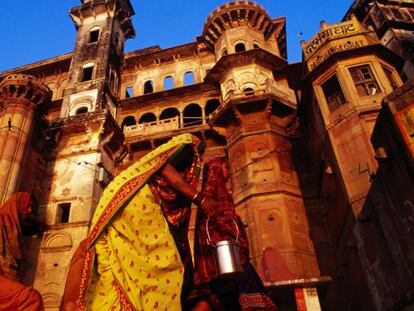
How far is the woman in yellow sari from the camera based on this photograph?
9.10 feet

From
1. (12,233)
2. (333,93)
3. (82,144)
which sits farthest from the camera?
(82,144)

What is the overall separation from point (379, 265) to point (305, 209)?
19.1ft

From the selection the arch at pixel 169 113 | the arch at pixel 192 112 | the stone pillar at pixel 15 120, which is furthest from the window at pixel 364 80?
the stone pillar at pixel 15 120

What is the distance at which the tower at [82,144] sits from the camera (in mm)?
14500

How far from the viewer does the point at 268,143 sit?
16.7m

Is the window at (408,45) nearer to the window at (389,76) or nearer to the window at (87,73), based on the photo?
the window at (389,76)

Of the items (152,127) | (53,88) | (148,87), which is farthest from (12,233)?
(53,88)

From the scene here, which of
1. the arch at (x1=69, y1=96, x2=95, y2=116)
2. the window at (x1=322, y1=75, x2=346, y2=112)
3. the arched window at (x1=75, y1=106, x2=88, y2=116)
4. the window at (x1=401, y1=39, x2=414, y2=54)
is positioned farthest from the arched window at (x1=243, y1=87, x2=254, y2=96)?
the window at (x1=401, y1=39, x2=414, y2=54)

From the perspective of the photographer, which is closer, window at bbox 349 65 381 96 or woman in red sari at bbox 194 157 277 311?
woman in red sari at bbox 194 157 277 311

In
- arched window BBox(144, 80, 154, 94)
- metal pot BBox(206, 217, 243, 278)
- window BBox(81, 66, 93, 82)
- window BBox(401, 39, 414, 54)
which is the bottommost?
metal pot BBox(206, 217, 243, 278)

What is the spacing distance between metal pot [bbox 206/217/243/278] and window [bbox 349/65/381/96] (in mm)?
12003

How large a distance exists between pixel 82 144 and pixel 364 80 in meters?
12.9

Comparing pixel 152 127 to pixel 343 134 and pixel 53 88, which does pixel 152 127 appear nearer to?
pixel 53 88

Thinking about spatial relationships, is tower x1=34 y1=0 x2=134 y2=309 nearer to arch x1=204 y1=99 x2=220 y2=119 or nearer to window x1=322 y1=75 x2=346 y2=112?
arch x1=204 y1=99 x2=220 y2=119
